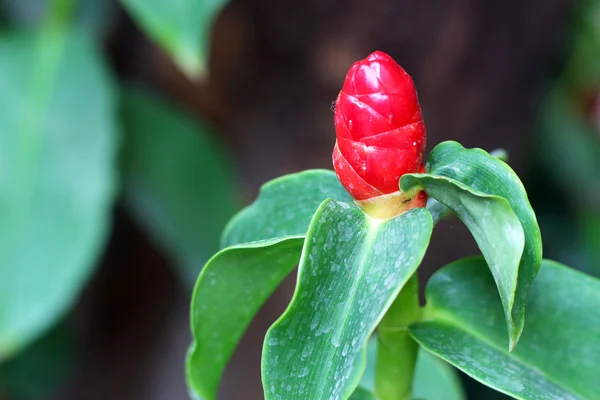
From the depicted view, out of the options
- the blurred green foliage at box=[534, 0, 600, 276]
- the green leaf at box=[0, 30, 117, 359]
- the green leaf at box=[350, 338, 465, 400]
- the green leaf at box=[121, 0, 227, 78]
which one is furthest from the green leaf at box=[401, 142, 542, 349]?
the blurred green foliage at box=[534, 0, 600, 276]

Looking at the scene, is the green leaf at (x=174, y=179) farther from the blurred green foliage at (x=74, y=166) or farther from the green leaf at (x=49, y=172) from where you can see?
the green leaf at (x=49, y=172)

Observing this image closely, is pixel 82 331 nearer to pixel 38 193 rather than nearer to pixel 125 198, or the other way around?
pixel 125 198

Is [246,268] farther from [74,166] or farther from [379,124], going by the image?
[74,166]

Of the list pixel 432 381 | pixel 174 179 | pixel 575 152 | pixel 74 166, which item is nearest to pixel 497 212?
pixel 432 381

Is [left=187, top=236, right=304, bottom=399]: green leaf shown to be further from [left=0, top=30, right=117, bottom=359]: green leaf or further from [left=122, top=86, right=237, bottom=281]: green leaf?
[left=122, top=86, right=237, bottom=281]: green leaf

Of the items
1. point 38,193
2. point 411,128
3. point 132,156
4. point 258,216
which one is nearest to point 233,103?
point 132,156
